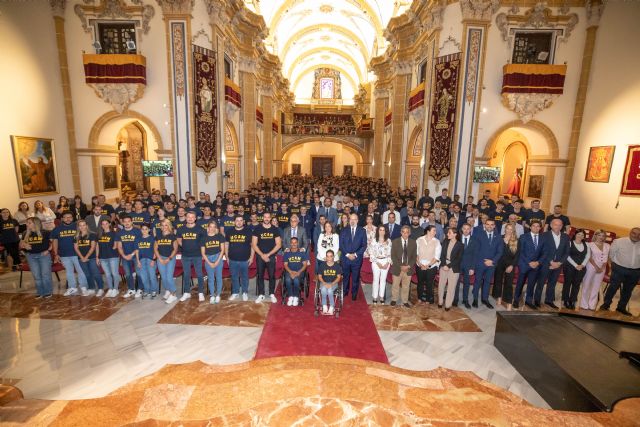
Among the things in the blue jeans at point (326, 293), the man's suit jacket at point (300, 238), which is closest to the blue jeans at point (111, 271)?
the man's suit jacket at point (300, 238)

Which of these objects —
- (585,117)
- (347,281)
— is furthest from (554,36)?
(347,281)

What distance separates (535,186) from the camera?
14.1 meters

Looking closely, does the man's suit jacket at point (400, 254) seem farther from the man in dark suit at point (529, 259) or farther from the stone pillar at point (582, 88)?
the stone pillar at point (582, 88)

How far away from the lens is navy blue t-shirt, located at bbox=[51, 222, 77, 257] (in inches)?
252

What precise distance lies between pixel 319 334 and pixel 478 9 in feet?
45.4

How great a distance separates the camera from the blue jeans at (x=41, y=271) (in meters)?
6.34

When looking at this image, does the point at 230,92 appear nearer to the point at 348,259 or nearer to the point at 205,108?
the point at 205,108

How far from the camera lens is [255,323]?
220 inches

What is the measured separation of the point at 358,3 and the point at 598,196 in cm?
2011

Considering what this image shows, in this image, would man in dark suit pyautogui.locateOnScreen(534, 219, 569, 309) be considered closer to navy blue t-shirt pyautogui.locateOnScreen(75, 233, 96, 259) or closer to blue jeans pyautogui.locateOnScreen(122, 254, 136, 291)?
blue jeans pyautogui.locateOnScreen(122, 254, 136, 291)

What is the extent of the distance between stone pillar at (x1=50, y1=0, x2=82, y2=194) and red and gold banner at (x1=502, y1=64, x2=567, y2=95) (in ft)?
59.1

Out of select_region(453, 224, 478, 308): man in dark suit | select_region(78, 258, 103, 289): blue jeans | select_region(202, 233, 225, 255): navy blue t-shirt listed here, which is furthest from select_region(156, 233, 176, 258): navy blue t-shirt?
select_region(453, 224, 478, 308): man in dark suit

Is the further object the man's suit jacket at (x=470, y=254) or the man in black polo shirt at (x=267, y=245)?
the man in black polo shirt at (x=267, y=245)

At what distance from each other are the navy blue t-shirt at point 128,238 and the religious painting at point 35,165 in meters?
7.01
